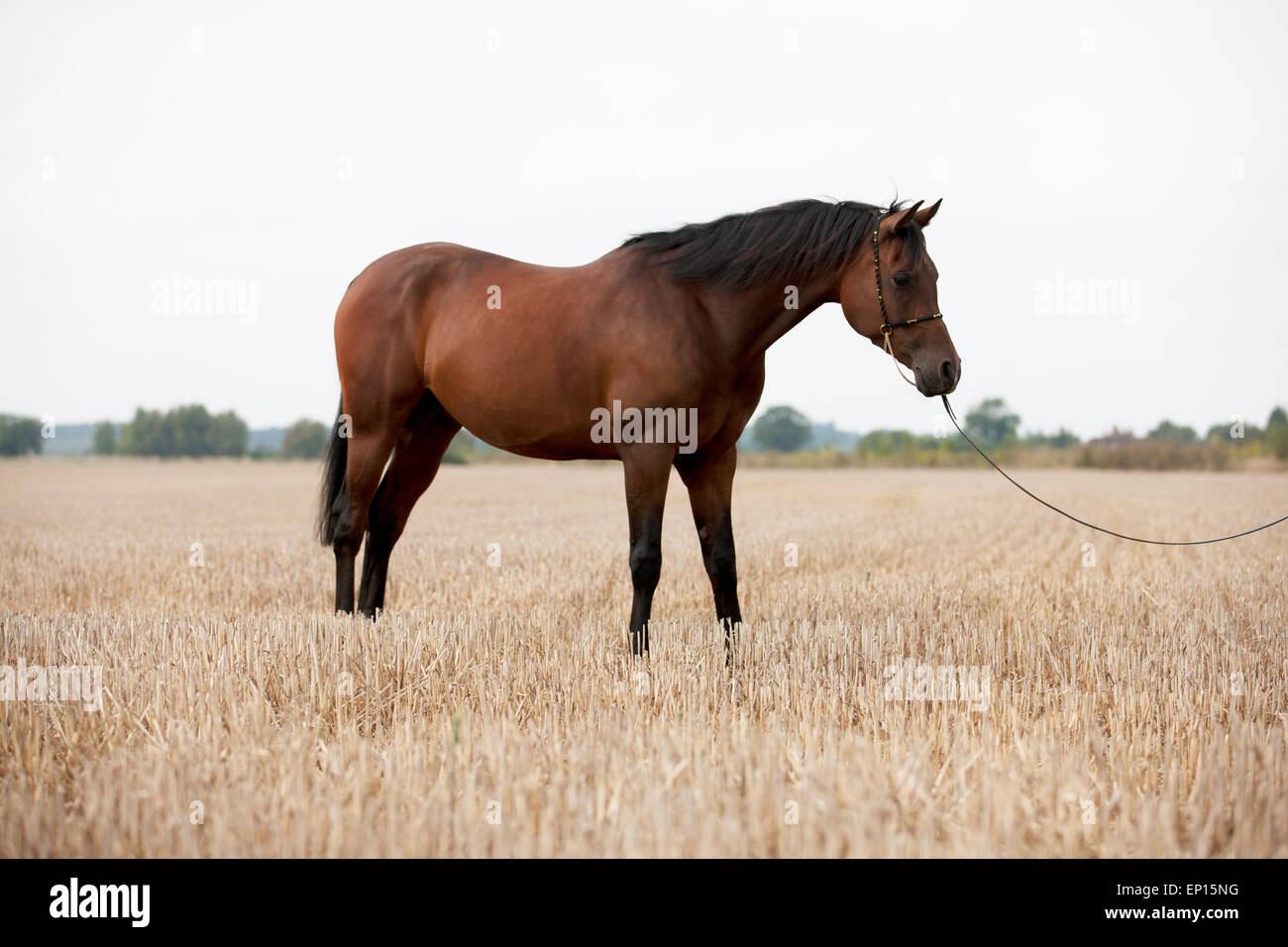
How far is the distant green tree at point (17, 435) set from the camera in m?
56.9

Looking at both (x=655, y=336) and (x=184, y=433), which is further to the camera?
(x=184, y=433)

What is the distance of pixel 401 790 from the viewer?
2762 mm

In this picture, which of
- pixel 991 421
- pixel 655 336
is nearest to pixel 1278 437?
pixel 991 421

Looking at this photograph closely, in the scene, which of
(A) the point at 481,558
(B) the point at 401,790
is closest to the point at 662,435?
(B) the point at 401,790

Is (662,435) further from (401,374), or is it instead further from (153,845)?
(153,845)

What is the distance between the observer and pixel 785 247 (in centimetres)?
506

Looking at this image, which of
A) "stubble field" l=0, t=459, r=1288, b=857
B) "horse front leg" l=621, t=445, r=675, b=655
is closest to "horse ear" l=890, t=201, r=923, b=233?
"horse front leg" l=621, t=445, r=675, b=655

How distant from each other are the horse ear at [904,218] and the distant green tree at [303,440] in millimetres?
56598

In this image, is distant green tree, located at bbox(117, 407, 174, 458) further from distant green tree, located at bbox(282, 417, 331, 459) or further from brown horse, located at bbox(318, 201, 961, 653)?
brown horse, located at bbox(318, 201, 961, 653)

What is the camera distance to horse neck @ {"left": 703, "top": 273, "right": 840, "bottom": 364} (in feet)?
16.6

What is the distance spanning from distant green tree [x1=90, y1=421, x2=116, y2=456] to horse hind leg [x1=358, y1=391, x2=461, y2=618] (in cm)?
8606

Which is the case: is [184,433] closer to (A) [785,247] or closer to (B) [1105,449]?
(B) [1105,449]

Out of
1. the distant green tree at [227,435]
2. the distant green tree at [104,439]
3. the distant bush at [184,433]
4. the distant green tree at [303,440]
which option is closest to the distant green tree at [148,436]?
the distant bush at [184,433]

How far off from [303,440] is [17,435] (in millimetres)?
18710
